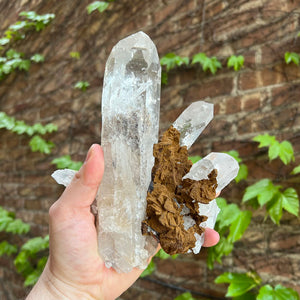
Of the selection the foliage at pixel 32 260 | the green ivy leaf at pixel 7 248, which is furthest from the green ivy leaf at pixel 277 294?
the green ivy leaf at pixel 7 248

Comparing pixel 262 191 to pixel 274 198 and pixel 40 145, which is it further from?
pixel 40 145

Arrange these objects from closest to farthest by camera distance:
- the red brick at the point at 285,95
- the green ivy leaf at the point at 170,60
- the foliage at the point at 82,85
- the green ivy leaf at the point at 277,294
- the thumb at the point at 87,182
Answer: the thumb at the point at 87,182 < the green ivy leaf at the point at 277,294 < the red brick at the point at 285,95 < the green ivy leaf at the point at 170,60 < the foliage at the point at 82,85

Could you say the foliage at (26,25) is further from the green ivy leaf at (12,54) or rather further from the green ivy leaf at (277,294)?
the green ivy leaf at (277,294)

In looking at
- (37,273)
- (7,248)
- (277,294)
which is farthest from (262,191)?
(7,248)

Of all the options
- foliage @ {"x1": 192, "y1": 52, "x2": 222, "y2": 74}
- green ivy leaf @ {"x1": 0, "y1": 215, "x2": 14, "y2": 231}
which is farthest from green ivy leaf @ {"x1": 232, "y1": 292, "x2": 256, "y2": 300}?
green ivy leaf @ {"x1": 0, "y1": 215, "x2": 14, "y2": 231}

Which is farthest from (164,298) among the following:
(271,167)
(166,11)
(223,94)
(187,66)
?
(166,11)

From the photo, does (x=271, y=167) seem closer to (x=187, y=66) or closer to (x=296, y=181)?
(x=296, y=181)

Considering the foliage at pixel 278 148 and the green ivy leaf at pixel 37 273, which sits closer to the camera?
the foliage at pixel 278 148

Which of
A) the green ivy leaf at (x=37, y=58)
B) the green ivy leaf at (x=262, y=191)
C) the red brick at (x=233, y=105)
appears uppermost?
the green ivy leaf at (x=37, y=58)

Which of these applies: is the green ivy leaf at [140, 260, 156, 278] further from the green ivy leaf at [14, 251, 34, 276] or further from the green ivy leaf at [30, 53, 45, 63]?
the green ivy leaf at [30, 53, 45, 63]
